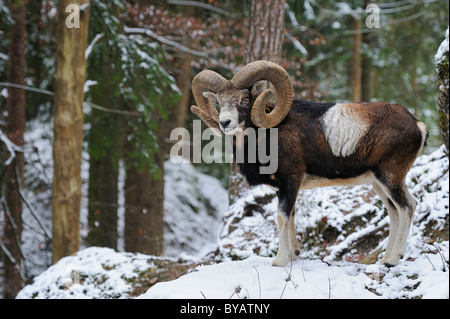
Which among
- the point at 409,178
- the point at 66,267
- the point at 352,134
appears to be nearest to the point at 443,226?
the point at 409,178

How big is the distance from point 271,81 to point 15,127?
7.90 meters

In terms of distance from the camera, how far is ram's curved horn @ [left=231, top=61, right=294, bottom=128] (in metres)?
5.48

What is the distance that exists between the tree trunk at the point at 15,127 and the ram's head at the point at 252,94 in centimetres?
672

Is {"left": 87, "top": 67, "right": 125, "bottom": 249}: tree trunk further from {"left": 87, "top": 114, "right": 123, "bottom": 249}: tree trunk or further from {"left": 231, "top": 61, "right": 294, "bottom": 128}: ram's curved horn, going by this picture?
{"left": 231, "top": 61, "right": 294, "bottom": 128}: ram's curved horn

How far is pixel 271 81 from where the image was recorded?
5.62 meters

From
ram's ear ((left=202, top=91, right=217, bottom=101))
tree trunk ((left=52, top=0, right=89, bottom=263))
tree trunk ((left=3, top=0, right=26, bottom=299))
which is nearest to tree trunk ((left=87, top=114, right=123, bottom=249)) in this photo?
tree trunk ((left=3, top=0, right=26, bottom=299))

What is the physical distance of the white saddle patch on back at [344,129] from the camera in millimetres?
5449

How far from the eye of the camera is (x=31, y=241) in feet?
49.4

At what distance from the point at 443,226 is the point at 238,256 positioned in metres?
3.18

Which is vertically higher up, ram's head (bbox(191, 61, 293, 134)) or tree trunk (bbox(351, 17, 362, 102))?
tree trunk (bbox(351, 17, 362, 102))

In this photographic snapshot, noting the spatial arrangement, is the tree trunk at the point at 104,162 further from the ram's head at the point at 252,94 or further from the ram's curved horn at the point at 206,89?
the ram's head at the point at 252,94

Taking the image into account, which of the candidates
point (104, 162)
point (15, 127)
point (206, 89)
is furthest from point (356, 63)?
point (206, 89)

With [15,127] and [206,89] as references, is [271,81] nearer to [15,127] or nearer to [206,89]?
[206,89]

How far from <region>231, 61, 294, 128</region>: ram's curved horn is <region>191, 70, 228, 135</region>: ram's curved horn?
22 cm
